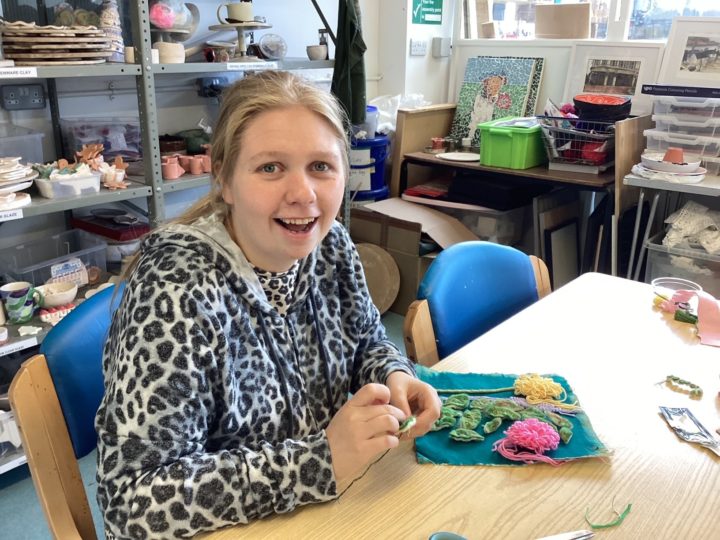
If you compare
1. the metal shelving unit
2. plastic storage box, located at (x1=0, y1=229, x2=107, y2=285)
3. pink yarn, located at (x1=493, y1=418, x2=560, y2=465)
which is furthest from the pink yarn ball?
plastic storage box, located at (x1=0, y1=229, x2=107, y2=285)

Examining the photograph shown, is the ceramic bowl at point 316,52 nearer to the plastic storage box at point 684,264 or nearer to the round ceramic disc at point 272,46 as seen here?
the round ceramic disc at point 272,46

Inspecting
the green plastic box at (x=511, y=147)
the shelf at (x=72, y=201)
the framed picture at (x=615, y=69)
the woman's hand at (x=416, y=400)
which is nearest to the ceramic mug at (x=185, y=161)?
the shelf at (x=72, y=201)

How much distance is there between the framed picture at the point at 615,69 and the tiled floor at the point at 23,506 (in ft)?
9.07

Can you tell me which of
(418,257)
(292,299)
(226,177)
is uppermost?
(226,177)

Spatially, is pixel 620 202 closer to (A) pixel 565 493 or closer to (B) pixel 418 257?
(B) pixel 418 257

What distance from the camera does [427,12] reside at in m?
3.46

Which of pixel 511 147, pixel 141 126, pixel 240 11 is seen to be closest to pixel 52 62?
pixel 141 126

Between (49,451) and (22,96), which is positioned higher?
(22,96)

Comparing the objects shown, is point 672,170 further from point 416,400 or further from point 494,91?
point 416,400

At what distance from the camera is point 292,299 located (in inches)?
41.4

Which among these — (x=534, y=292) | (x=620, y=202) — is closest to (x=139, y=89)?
(x=534, y=292)

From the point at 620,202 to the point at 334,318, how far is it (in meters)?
1.97

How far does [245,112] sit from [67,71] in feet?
3.84

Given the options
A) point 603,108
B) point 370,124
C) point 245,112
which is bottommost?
point 370,124
